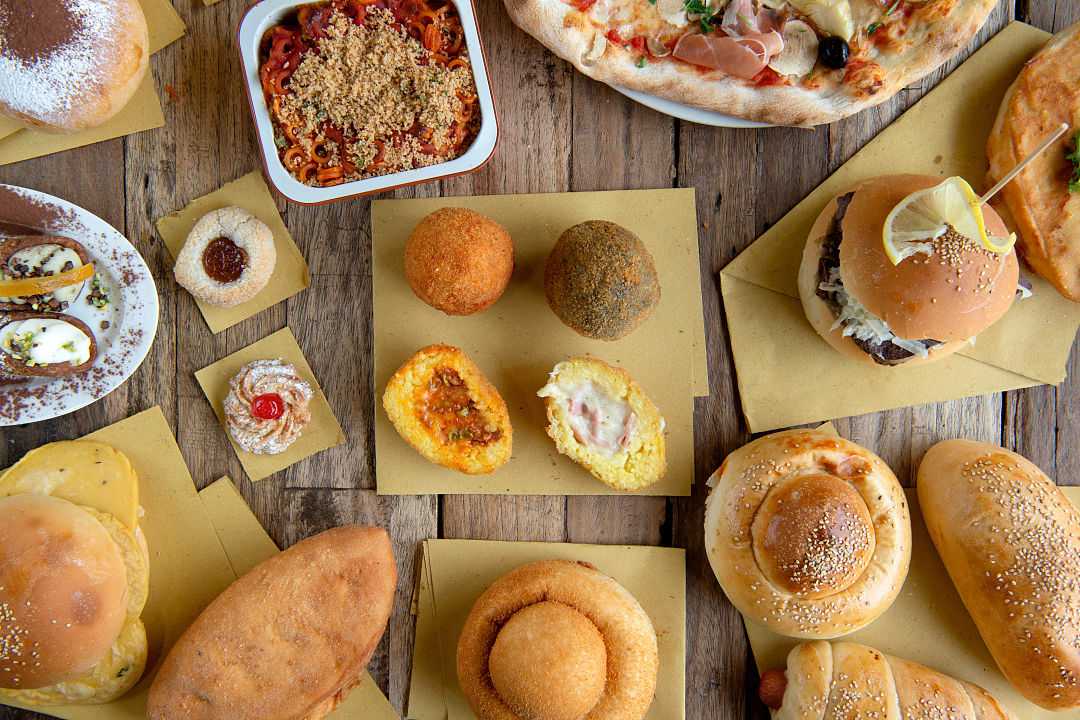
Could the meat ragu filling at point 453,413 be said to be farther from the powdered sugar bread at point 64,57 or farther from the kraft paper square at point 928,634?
the powdered sugar bread at point 64,57

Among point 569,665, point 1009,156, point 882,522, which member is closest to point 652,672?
point 569,665

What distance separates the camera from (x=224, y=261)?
2164mm

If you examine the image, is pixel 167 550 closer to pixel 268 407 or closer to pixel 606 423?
pixel 268 407

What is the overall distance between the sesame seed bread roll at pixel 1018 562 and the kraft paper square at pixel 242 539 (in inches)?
69.8

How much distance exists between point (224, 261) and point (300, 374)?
0.40 meters

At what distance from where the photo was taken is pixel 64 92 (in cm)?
202

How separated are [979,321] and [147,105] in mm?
2497

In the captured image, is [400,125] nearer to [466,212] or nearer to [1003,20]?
[466,212]

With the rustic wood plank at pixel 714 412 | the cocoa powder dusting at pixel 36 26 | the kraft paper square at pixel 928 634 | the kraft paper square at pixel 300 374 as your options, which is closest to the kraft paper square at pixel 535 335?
the rustic wood plank at pixel 714 412

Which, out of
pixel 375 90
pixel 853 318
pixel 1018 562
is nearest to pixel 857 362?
pixel 853 318

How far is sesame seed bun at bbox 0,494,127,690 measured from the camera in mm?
1979

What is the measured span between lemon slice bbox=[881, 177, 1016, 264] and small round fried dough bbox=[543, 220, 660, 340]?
633 mm

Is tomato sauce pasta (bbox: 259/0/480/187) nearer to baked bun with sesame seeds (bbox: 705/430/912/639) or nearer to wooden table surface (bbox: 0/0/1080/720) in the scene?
wooden table surface (bbox: 0/0/1080/720)

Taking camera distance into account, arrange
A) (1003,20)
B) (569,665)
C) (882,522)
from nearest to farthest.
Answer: (569,665) < (882,522) < (1003,20)
